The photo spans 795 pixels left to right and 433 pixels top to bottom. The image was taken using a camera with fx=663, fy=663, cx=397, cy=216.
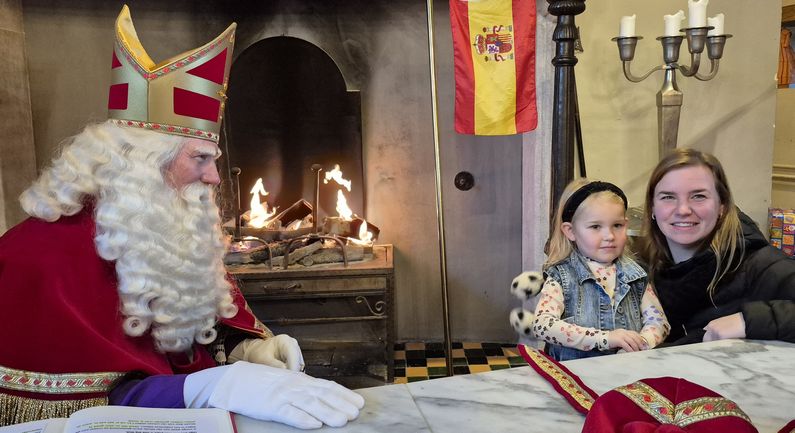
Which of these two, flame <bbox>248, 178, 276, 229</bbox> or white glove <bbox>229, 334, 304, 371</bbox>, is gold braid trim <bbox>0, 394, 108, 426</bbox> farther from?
flame <bbox>248, 178, 276, 229</bbox>

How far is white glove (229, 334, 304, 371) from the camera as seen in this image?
188cm

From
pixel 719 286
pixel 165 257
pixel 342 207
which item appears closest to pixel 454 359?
pixel 342 207

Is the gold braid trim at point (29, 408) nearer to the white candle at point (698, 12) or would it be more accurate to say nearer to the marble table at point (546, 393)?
the marble table at point (546, 393)

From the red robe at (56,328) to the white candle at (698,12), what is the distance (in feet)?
9.13

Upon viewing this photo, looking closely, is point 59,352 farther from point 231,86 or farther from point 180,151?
point 231,86

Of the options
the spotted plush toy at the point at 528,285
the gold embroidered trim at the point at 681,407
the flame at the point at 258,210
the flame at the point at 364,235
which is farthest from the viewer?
the flame at the point at 258,210

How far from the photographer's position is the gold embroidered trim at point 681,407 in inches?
37.0

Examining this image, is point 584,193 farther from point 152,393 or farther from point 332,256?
point 332,256

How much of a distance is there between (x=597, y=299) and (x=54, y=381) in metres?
1.57

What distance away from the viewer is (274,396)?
128cm

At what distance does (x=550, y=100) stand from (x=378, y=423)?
2737 mm

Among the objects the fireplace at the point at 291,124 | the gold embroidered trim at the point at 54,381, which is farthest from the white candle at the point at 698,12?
the gold embroidered trim at the point at 54,381

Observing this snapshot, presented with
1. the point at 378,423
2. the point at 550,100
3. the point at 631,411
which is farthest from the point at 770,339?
the point at 550,100

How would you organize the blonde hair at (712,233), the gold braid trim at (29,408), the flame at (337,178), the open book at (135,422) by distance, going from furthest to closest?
the flame at (337,178), the blonde hair at (712,233), the gold braid trim at (29,408), the open book at (135,422)
